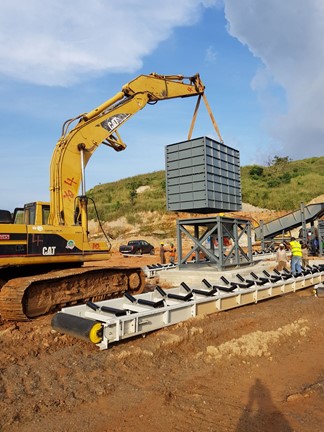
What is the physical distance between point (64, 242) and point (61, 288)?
1011 mm

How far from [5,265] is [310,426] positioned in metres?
6.01

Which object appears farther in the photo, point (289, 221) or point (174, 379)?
point (289, 221)

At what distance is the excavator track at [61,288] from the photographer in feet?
23.3

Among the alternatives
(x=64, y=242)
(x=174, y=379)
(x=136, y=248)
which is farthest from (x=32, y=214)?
(x=136, y=248)

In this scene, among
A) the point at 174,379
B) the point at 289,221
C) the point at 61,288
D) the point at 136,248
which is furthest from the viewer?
the point at 136,248

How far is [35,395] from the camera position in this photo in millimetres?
3932

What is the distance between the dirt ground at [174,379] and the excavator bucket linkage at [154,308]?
0.21 meters

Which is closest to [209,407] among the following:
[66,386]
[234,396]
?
[234,396]

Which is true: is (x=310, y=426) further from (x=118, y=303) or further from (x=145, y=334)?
(x=118, y=303)

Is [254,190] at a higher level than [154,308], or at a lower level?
higher

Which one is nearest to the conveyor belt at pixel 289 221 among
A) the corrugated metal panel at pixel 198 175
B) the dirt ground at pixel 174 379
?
the corrugated metal panel at pixel 198 175

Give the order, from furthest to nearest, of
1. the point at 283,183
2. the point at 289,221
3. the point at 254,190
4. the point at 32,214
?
1. the point at 283,183
2. the point at 254,190
3. the point at 289,221
4. the point at 32,214

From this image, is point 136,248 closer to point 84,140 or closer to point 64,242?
point 84,140

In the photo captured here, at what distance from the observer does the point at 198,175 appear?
1171cm
